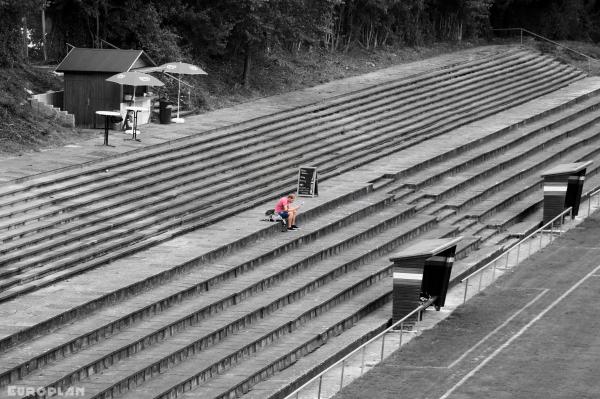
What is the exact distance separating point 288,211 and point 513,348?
8.83 meters

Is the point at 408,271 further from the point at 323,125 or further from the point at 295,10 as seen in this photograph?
the point at 295,10

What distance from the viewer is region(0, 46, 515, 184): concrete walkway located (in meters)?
34.4

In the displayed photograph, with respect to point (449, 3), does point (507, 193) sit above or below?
below

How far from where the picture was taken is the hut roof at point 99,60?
1587 inches

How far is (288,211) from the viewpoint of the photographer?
109ft

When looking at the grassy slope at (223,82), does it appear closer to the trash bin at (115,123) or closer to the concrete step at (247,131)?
the trash bin at (115,123)

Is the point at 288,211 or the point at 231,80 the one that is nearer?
the point at 288,211

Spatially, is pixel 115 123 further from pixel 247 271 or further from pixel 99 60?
pixel 247 271

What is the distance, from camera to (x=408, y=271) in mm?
27578

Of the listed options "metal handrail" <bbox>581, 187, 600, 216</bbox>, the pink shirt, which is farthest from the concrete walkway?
"metal handrail" <bbox>581, 187, 600, 216</bbox>

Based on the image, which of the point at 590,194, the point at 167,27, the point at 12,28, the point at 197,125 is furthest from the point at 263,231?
the point at 167,27

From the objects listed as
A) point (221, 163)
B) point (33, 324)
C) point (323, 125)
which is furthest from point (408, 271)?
point (323, 125)

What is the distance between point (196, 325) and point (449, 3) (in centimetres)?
4578

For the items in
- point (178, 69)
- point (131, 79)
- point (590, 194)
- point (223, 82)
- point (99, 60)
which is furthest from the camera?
point (223, 82)
